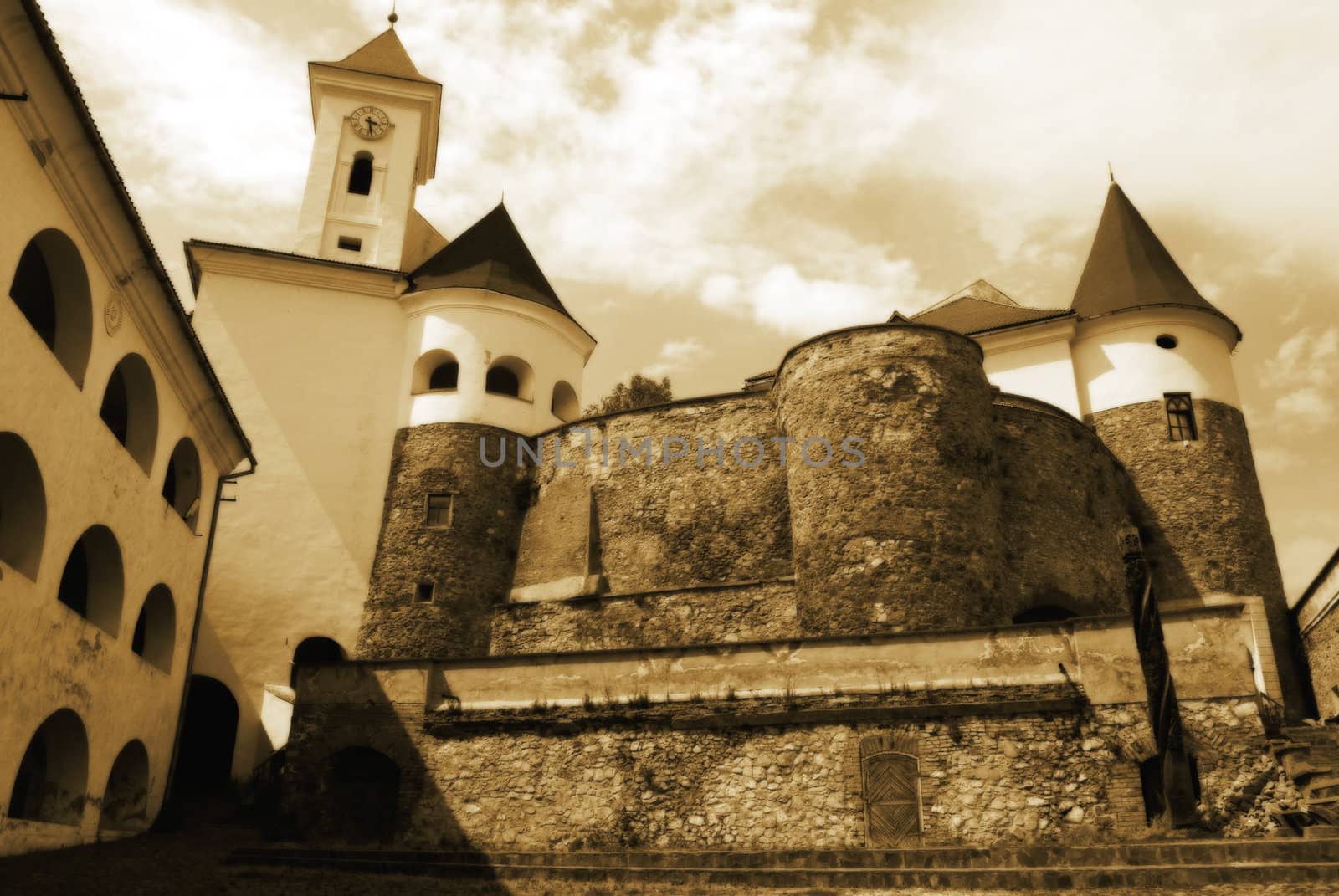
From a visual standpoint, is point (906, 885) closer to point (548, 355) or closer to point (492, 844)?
point (492, 844)

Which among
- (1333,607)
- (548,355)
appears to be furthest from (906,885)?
(548,355)

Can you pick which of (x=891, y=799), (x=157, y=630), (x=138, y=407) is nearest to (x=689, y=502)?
(x=891, y=799)

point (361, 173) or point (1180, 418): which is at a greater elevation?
point (361, 173)

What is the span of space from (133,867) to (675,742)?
6.13 meters

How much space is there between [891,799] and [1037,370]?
14.3 meters

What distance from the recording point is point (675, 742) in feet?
47.3

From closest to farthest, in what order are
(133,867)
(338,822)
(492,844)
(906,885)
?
(906,885)
(133,867)
(492,844)
(338,822)

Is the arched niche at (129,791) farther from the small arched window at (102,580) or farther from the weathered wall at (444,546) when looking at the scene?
the weathered wall at (444,546)

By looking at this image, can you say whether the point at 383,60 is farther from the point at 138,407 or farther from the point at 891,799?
the point at 891,799

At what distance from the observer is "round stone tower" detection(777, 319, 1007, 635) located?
56.4ft

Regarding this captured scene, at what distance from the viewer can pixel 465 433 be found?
2464cm

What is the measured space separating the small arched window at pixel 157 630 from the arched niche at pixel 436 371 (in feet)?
32.7

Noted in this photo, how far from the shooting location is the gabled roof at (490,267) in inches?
1051

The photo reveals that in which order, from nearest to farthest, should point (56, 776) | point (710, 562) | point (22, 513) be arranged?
point (22, 513) < point (56, 776) < point (710, 562)
